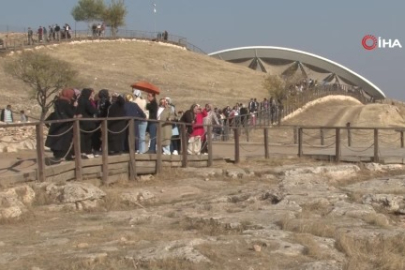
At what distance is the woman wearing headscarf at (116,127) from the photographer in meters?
14.3

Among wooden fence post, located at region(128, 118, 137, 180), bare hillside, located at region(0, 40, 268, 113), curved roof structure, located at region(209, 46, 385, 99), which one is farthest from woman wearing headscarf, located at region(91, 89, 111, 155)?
curved roof structure, located at region(209, 46, 385, 99)

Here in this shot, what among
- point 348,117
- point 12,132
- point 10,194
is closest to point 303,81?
point 348,117

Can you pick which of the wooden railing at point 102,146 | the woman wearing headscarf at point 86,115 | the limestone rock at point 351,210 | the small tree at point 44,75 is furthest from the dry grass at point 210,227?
the small tree at point 44,75

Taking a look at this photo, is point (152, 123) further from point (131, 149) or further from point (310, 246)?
point (310, 246)

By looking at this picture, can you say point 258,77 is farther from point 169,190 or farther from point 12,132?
point 169,190

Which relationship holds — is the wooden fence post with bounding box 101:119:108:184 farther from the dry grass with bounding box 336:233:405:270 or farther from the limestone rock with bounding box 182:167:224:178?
the dry grass with bounding box 336:233:405:270

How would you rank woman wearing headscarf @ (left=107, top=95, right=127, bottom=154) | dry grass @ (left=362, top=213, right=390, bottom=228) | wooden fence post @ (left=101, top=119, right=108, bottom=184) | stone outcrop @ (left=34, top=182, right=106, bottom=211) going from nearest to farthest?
dry grass @ (left=362, top=213, right=390, bottom=228) < stone outcrop @ (left=34, top=182, right=106, bottom=211) < wooden fence post @ (left=101, top=119, right=108, bottom=184) < woman wearing headscarf @ (left=107, top=95, right=127, bottom=154)

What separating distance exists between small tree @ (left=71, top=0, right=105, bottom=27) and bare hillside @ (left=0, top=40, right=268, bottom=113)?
11591 mm

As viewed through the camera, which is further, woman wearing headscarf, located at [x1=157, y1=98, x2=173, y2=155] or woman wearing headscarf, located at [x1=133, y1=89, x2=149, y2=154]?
woman wearing headscarf, located at [x1=157, y1=98, x2=173, y2=155]

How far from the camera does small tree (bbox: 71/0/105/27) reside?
276ft

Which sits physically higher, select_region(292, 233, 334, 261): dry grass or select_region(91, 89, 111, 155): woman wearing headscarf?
select_region(91, 89, 111, 155): woman wearing headscarf

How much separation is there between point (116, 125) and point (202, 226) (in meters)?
5.85

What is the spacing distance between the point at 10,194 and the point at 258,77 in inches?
2431

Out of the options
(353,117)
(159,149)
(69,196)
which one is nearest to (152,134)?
(159,149)
